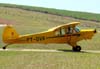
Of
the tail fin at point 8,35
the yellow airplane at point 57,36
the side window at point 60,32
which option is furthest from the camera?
the side window at point 60,32

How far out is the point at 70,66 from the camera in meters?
21.2

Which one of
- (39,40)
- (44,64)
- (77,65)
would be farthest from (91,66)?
(39,40)

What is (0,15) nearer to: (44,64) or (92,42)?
(92,42)

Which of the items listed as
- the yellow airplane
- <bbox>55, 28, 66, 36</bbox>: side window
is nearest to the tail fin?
the yellow airplane

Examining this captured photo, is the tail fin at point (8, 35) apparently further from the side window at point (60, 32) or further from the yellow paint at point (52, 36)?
the side window at point (60, 32)

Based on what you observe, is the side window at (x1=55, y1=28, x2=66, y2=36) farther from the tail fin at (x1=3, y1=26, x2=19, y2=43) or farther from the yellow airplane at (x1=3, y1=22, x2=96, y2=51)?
the tail fin at (x1=3, y1=26, x2=19, y2=43)

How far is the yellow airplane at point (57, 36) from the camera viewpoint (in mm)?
32406

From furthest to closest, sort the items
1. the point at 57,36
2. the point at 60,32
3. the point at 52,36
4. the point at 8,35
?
the point at 60,32 < the point at 57,36 < the point at 52,36 < the point at 8,35

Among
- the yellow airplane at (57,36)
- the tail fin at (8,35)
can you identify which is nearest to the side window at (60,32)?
the yellow airplane at (57,36)

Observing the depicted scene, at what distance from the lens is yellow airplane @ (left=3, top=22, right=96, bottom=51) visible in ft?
106

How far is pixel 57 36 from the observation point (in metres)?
33.5

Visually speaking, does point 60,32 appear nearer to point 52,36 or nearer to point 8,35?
point 52,36

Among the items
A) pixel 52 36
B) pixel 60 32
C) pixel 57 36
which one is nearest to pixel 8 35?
pixel 52 36

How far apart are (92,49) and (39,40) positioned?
5629 millimetres
